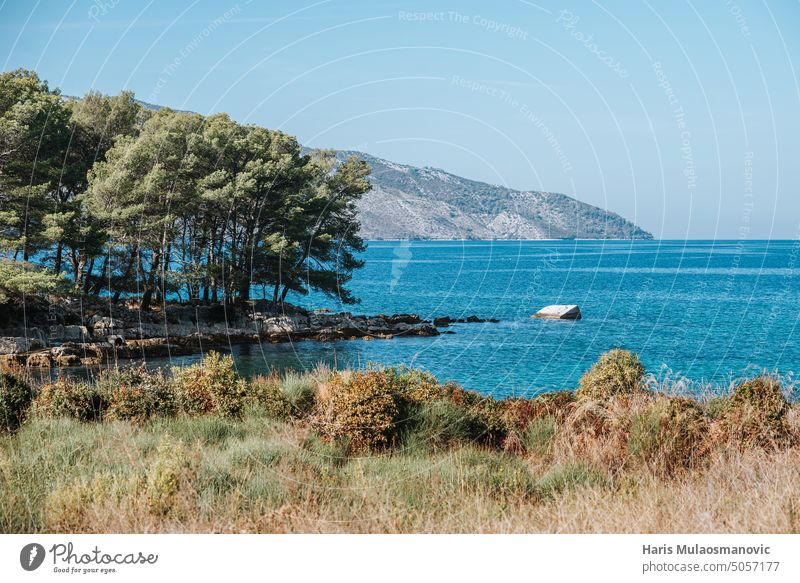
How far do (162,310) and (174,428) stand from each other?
3001cm

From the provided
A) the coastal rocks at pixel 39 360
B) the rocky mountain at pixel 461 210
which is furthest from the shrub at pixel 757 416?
the rocky mountain at pixel 461 210

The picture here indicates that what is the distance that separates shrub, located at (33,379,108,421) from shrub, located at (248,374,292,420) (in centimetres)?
253

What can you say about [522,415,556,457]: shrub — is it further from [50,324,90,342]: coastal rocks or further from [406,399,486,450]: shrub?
[50,324,90,342]: coastal rocks

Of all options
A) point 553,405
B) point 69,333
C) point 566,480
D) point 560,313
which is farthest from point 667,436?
point 560,313

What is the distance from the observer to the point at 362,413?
10539 mm

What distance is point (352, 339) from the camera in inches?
1677

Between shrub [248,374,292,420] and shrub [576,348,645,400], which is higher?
shrub [576,348,645,400]

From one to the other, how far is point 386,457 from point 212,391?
438cm

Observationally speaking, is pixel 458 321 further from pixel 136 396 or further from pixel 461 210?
pixel 461 210

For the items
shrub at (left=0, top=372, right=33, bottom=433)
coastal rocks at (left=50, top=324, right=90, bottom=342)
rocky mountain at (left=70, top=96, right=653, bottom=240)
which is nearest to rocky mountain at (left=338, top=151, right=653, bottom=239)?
rocky mountain at (left=70, top=96, right=653, bottom=240)

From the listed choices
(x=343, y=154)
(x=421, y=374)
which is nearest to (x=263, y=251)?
(x=343, y=154)

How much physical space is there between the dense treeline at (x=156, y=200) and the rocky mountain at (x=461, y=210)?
184 ft

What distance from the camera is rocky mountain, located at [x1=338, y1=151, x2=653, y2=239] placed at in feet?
330

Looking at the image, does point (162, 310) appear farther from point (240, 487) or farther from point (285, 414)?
point (240, 487)
